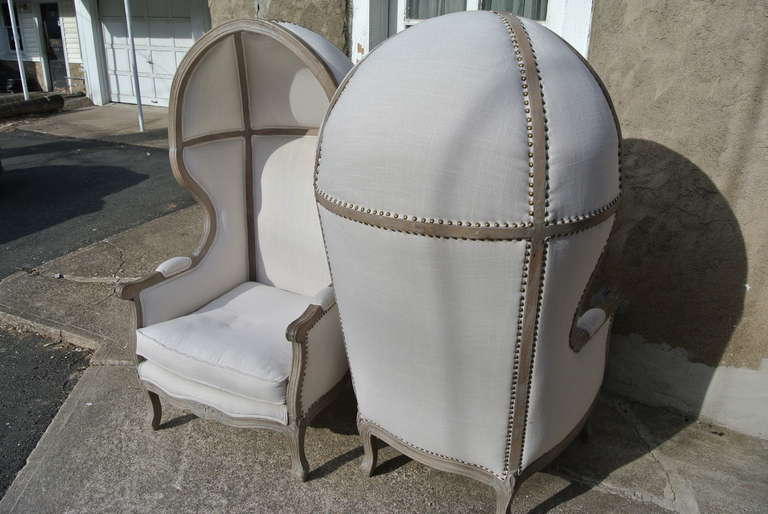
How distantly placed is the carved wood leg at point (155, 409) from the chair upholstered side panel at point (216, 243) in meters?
0.36

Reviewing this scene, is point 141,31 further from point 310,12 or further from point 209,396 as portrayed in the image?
point 209,396

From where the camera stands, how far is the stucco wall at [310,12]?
148 inches

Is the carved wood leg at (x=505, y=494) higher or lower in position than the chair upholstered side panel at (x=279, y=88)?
lower

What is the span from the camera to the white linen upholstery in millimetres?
2336

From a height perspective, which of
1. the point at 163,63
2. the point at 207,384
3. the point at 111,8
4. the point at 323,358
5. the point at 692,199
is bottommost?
the point at 207,384

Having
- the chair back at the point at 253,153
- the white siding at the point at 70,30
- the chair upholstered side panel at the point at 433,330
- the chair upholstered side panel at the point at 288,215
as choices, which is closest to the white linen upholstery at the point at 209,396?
the chair upholstered side panel at the point at 433,330

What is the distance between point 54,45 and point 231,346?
14.3m

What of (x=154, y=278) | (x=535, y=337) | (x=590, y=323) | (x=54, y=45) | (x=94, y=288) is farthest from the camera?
(x=54, y=45)

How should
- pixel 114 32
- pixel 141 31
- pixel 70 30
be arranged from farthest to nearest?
pixel 70 30 → pixel 114 32 → pixel 141 31

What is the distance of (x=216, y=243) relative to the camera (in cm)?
304

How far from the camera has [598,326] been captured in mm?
2182

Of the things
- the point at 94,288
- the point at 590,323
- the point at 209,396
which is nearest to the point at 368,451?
the point at 209,396

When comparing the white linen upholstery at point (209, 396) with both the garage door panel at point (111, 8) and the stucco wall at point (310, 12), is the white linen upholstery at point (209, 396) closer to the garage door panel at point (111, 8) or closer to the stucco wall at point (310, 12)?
the stucco wall at point (310, 12)

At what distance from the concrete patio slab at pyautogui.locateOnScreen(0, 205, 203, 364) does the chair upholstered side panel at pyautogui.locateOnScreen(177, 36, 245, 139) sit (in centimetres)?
149
